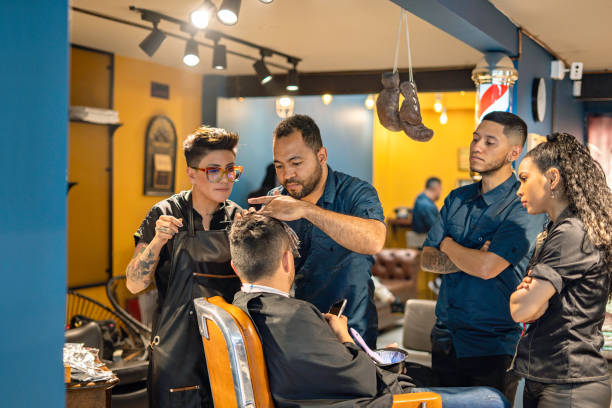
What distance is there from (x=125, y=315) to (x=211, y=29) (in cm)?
241

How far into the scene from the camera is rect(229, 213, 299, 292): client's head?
78.7 inches

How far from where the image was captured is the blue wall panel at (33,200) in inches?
48.3

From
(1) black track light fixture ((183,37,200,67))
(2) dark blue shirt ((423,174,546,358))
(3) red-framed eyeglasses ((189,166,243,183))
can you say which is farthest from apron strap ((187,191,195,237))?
(1) black track light fixture ((183,37,200,67))

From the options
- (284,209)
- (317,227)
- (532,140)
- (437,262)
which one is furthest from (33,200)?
(532,140)

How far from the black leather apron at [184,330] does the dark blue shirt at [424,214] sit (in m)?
7.34

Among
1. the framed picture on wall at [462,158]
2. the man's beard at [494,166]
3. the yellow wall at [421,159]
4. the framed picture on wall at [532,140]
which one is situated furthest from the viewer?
the framed picture on wall at [462,158]

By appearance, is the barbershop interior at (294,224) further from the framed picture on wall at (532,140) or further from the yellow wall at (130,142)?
the framed picture on wall at (532,140)

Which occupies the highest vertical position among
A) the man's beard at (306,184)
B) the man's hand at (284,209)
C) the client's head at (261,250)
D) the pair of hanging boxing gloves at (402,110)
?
the pair of hanging boxing gloves at (402,110)

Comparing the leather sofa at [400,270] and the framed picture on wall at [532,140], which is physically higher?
the framed picture on wall at [532,140]

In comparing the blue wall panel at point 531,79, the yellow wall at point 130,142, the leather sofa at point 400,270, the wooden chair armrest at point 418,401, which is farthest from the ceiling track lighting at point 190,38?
the leather sofa at point 400,270

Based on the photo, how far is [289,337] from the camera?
77.3 inches

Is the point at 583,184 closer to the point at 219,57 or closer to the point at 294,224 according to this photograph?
the point at 294,224

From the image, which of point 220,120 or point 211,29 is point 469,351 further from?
point 220,120

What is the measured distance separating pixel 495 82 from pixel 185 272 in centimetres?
303
